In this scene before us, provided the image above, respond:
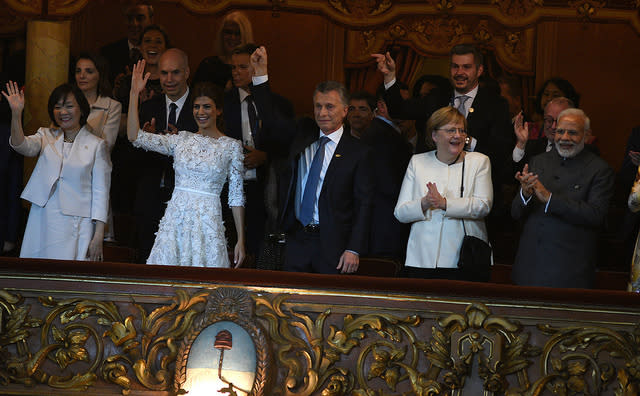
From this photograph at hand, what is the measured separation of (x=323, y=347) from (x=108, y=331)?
0.97 meters

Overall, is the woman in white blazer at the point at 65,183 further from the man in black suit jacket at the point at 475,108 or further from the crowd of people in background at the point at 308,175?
the man in black suit jacket at the point at 475,108

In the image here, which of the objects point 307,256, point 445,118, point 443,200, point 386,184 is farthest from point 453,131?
point 307,256

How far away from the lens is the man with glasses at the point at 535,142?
5.53m

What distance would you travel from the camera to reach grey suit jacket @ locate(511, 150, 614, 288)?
16.0 feet

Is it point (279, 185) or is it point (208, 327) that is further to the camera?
point (279, 185)

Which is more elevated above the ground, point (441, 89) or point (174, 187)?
point (441, 89)

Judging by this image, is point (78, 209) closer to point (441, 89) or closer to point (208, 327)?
point (208, 327)

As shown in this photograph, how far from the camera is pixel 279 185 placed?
554cm

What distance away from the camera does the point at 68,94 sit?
5461 mm

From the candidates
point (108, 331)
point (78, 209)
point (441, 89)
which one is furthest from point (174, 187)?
point (441, 89)

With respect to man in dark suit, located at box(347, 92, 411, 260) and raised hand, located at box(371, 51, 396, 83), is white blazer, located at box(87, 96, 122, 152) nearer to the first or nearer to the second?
man in dark suit, located at box(347, 92, 411, 260)

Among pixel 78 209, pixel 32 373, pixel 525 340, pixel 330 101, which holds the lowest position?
pixel 32 373

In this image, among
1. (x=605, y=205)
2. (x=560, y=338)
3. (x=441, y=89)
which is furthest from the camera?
(x=441, y=89)

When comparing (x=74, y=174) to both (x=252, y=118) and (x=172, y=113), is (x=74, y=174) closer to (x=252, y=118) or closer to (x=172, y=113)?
(x=172, y=113)
